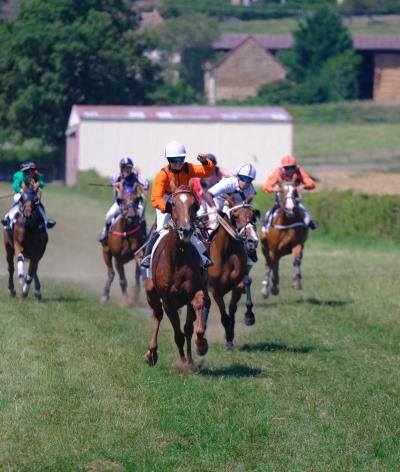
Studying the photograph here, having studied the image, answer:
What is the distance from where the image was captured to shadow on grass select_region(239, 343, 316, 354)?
16198mm

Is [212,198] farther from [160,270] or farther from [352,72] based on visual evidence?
[352,72]

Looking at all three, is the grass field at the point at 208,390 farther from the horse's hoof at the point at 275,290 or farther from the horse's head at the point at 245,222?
the horse's head at the point at 245,222

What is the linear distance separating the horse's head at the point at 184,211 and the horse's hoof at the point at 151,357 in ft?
6.03

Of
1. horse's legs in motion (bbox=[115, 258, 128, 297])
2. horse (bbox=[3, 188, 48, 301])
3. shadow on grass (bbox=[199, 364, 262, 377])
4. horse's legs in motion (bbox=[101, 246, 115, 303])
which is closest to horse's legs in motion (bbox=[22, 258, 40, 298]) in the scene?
horse (bbox=[3, 188, 48, 301])

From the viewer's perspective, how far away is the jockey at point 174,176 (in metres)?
14.1

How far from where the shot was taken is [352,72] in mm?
102562

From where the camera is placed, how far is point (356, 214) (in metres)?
35.3

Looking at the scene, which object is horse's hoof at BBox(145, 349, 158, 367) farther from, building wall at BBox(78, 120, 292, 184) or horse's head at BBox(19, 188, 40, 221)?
building wall at BBox(78, 120, 292, 184)

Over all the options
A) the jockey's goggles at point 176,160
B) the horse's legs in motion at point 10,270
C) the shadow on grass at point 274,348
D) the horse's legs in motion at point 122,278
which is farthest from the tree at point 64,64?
the jockey's goggles at point 176,160

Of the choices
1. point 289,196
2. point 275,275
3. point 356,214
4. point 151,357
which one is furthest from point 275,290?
point 356,214

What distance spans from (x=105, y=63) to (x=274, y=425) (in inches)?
2394

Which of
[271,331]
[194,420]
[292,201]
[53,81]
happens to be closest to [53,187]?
[53,81]

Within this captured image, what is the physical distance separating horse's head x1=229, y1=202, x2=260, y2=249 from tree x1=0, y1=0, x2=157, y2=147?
172 ft

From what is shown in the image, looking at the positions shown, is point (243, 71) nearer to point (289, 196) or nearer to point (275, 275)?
point (275, 275)
